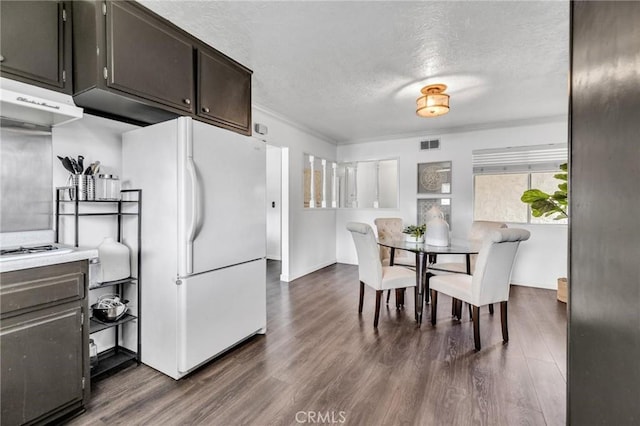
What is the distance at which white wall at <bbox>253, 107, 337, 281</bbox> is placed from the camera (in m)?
4.20

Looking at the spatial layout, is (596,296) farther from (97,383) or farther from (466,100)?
(466,100)

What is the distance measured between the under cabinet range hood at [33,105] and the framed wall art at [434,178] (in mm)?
4819

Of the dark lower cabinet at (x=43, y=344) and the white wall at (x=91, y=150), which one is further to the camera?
the white wall at (x=91, y=150)

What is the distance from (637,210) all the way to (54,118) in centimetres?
264

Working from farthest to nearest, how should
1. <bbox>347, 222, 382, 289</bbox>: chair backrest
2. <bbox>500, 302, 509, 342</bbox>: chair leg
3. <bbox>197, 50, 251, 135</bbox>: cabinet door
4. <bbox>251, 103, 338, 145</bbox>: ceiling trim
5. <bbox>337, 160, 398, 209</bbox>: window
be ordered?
<bbox>337, 160, 398, 209</bbox>: window
<bbox>251, 103, 338, 145</bbox>: ceiling trim
<bbox>347, 222, 382, 289</bbox>: chair backrest
<bbox>500, 302, 509, 342</bbox>: chair leg
<bbox>197, 50, 251, 135</bbox>: cabinet door

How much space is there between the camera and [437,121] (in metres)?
4.46

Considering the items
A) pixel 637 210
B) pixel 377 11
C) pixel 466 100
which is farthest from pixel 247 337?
pixel 466 100

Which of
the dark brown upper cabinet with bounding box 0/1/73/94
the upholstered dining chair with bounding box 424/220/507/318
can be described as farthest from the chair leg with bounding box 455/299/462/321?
the dark brown upper cabinet with bounding box 0/1/73/94

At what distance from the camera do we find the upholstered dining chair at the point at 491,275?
2287mm

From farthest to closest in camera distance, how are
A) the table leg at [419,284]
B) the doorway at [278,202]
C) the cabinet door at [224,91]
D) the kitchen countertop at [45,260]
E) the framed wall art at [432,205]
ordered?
the framed wall art at [432,205]
the doorway at [278,202]
the table leg at [419,284]
the cabinet door at [224,91]
the kitchen countertop at [45,260]

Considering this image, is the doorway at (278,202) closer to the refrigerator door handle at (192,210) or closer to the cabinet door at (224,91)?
the cabinet door at (224,91)

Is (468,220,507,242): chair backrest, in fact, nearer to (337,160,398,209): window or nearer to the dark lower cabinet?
(337,160,398,209): window

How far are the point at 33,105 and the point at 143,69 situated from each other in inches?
24.8

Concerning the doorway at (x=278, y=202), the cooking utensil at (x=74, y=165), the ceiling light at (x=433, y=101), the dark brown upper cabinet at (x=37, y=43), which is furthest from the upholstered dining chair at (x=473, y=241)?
the dark brown upper cabinet at (x=37, y=43)
